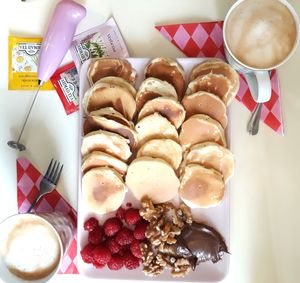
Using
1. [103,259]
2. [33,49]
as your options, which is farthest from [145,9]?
[103,259]

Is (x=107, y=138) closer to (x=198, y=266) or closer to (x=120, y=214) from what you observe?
(x=120, y=214)

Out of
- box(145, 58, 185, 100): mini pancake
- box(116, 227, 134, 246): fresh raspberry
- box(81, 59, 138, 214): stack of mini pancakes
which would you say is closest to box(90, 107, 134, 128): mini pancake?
box(81, 59, 138, 214): stack of mini pancakes

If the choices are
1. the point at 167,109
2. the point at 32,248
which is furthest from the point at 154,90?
the point at 32,248

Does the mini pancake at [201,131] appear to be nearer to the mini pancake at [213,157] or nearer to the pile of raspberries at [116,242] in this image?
the mini pancake at [213,157]

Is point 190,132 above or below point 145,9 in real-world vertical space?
below

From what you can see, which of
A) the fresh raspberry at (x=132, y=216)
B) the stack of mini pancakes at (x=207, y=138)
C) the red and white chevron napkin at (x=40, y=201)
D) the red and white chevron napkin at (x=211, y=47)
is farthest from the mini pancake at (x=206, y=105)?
the red and white chevron napkin at (x=40, y=201)

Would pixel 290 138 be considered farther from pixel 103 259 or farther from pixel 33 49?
pixel 33 49

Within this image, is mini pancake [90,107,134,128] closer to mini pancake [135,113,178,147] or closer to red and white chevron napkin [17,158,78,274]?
mini pancake [135,113,178,147]
